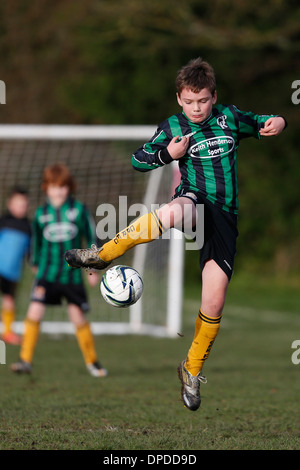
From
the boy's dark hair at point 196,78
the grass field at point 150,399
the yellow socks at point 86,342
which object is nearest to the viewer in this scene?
the grass field at point 150,399

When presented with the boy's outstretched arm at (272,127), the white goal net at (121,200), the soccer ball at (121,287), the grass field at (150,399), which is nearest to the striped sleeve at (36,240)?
the grass field at (150,399)

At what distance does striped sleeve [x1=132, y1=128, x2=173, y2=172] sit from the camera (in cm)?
488

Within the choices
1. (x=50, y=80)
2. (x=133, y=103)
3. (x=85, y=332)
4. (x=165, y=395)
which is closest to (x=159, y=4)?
(x=133, y=103)

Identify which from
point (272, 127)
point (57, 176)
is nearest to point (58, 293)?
point (57, 176)

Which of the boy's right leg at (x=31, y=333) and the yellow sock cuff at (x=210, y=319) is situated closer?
the yellow sock cuff at (x=210, y=319)

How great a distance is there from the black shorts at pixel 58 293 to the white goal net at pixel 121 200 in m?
2.97

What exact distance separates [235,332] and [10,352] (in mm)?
4026

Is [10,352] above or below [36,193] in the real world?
below

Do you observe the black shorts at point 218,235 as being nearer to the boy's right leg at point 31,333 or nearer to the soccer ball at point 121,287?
the soccer ball at point 121,287

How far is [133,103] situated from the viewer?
24047 mm

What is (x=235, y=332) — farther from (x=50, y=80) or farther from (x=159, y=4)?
(x=50, y=80)

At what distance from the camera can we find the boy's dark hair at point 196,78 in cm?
480

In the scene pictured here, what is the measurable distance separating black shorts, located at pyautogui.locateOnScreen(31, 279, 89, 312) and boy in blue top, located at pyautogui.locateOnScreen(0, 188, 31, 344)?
3.01 m

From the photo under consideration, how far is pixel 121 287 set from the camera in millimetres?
4918
